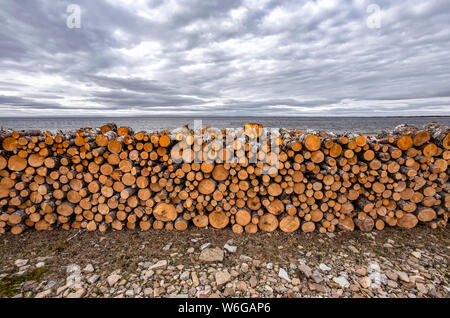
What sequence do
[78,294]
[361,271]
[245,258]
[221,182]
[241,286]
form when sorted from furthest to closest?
[221,182]
[245,258]
[361,271]
[241,286]
[78,294]

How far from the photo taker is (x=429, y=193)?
4.26m

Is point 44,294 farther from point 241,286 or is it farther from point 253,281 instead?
point 253,281

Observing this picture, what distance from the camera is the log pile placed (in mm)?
4109

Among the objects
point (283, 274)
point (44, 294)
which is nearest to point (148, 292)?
point (44, 294)

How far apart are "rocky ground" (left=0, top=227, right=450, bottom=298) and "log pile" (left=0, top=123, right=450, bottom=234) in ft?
1.08

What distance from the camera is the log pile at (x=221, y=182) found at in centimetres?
411

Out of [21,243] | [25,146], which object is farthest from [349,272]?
[25,146]

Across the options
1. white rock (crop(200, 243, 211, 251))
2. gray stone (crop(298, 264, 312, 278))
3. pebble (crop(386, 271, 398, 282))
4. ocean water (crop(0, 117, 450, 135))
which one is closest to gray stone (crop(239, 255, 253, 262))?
white rock (crop(200, 243, 211, 251))

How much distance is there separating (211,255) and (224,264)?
0.31 meters

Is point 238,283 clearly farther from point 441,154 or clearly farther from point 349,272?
point 441,154

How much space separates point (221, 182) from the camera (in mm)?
4336

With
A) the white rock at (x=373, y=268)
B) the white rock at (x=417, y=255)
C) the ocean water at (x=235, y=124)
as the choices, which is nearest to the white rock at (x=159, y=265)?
the white rock at (x=373, y=268)

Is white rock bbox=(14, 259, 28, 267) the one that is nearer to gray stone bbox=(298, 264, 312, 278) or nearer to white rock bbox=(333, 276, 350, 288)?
gray stone bbox=(298, 264, 312, 278)

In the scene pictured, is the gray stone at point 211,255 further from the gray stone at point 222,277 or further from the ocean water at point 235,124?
the ocean water at point 235,124
